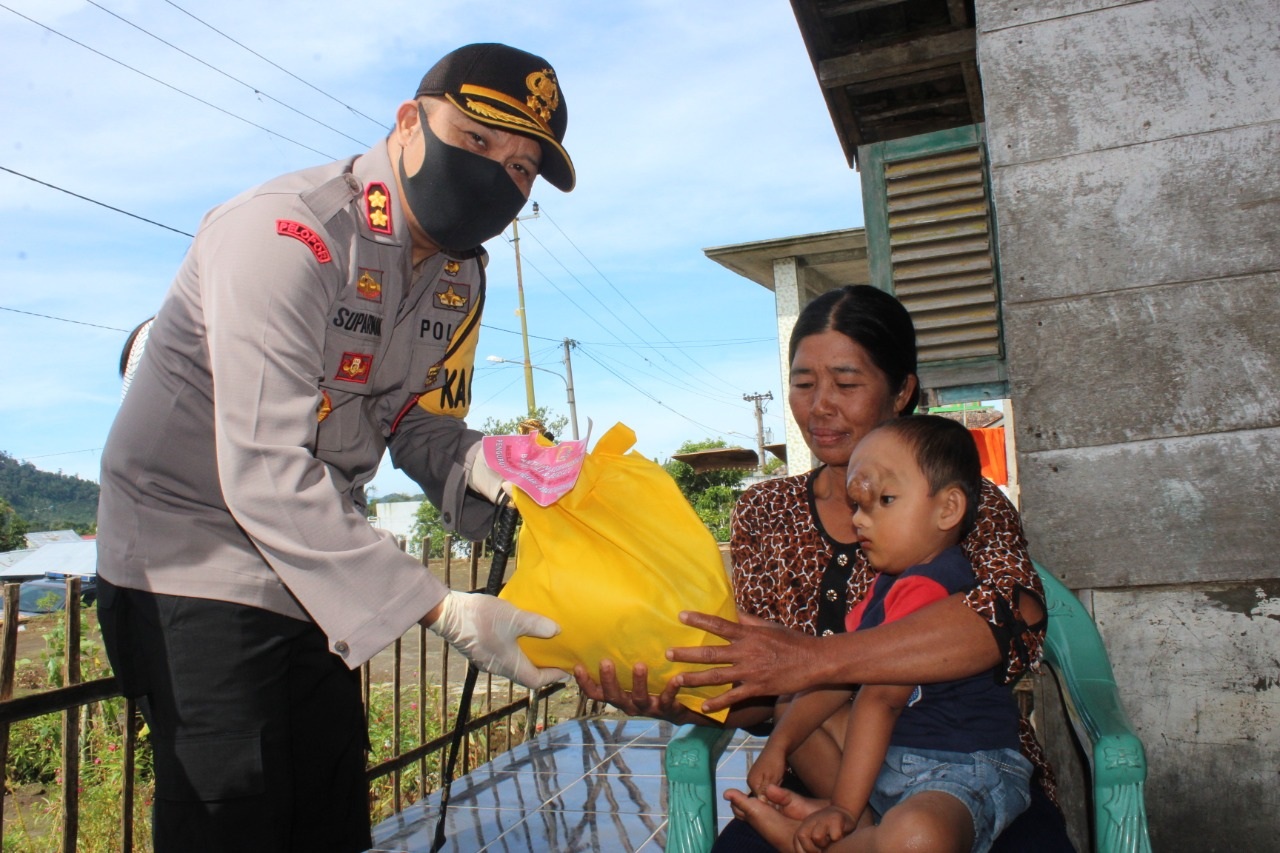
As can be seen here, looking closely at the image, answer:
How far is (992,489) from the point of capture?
6.97 ft

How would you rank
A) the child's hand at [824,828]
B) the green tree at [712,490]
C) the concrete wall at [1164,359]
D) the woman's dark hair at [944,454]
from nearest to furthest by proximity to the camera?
the child's hand at [824,828], the woman's dark hair at [944,454], the concrete wall at [1164,359], the green tree at [712,490]

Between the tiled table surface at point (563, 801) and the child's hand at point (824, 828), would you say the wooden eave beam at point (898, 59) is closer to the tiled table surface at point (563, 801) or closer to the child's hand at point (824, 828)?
the tiled table surface at point (563, 801)

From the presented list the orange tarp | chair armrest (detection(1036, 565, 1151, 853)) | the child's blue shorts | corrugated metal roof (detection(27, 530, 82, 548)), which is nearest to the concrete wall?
chair armrest (detection(1036, 565, 1151, 853))

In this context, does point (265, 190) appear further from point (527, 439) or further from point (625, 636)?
point (625, 636)

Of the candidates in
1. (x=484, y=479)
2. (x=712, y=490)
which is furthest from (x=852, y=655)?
(x=712, y=490)

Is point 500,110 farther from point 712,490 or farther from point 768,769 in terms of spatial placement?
point 712,490

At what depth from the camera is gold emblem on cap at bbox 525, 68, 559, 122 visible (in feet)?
6.74

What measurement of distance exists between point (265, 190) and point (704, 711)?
1.29m

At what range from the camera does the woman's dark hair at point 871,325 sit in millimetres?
2268

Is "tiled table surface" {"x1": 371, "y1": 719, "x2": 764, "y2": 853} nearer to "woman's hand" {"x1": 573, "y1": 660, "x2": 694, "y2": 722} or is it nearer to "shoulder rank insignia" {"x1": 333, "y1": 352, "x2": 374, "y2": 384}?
"woman's hand" {"x1": 573, "y1": 660, "x2": 694, "y2": 722}

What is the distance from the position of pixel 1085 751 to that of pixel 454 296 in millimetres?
1672

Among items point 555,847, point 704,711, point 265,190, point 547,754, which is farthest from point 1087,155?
point 547,754

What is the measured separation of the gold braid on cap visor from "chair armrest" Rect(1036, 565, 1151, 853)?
5.22 feet

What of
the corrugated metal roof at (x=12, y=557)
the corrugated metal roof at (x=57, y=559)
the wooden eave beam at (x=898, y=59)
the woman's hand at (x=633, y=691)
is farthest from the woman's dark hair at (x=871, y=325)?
the corrugated metal roof at (x=12, y=557)
